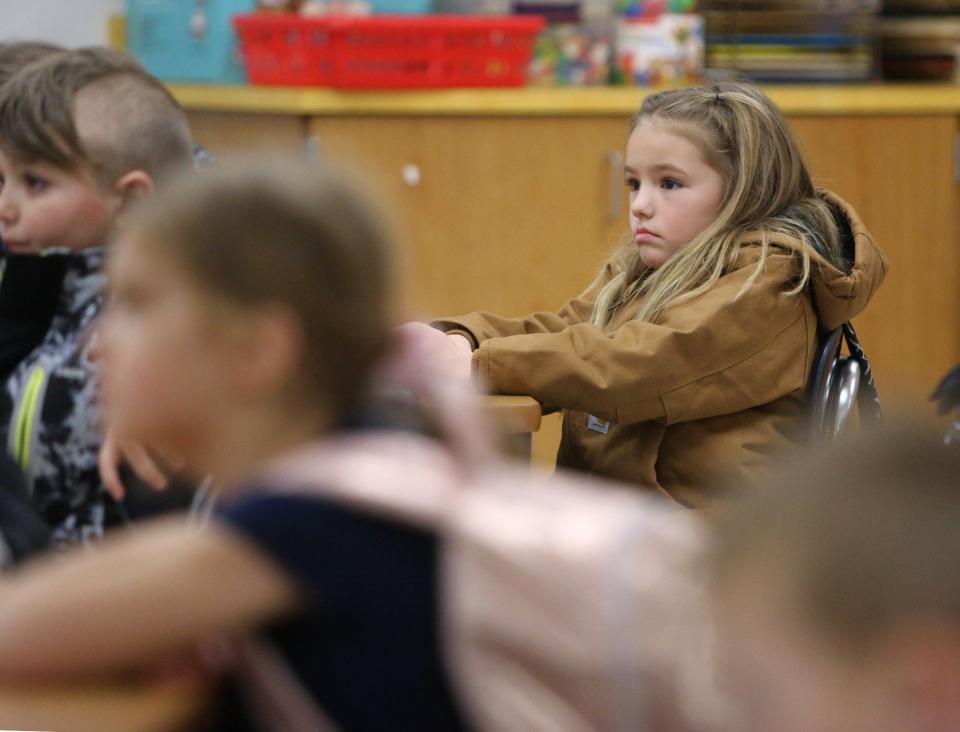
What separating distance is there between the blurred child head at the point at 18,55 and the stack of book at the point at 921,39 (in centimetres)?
212

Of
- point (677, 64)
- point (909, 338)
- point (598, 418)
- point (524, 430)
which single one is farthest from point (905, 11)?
point (524, 430)

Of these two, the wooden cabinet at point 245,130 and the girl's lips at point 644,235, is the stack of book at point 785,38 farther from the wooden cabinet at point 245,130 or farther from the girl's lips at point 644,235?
the girl's lips at point 644,235

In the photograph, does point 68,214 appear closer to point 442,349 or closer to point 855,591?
point 442,349

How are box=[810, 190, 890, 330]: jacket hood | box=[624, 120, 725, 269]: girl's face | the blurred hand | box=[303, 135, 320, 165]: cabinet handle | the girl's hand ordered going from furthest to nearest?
box=[303, 135, 320, 165]: cabinet handle → box=[624, 120, 725, 269]: girl's face → box=[810, 190, 890, 330]: jacket hood → the blurred hand → the girl's hand

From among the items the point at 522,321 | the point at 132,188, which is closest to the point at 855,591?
the point at 132,188

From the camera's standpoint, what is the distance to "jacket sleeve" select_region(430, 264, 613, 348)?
1.94m

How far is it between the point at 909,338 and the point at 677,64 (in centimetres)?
88

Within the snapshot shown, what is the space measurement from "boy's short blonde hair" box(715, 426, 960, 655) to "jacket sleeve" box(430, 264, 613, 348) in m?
1.20

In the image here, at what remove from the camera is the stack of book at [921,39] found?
11.1ft

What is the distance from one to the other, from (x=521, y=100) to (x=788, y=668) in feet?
8.40

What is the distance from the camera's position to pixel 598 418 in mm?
1887

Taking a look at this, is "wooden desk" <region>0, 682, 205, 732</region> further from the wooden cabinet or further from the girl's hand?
the wooden cabinet

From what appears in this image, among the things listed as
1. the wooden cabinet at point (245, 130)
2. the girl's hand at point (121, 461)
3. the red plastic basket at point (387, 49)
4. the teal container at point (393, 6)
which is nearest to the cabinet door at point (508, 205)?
the red plastic basket at point (387, 49)

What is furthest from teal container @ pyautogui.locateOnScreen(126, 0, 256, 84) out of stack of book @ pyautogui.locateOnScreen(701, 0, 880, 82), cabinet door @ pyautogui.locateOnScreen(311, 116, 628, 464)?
stack of book @ pyautogui.locateOnScreen(701, 0, 880, 82)
